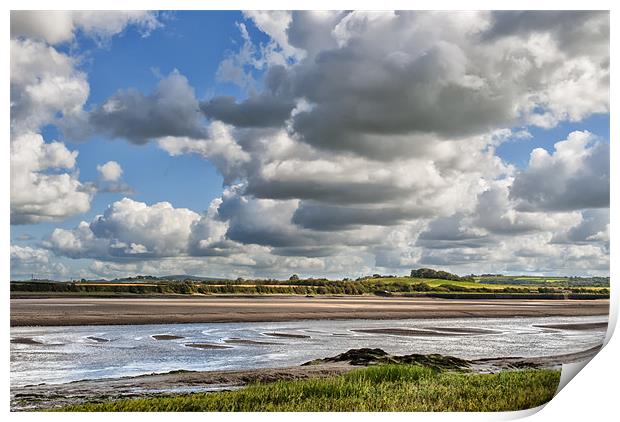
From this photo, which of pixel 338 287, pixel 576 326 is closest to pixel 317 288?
pixel 338 287

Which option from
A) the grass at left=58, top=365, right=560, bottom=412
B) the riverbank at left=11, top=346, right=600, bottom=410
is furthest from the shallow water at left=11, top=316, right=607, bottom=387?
the grass at left=58, top=365, right=560, bottom=412

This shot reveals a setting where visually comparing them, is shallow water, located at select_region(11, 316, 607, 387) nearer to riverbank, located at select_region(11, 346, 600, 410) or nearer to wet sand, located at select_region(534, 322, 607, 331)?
wet sand, located at select_region(534, 322, 607, 331)

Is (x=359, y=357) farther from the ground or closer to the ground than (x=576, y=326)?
closer to the ground

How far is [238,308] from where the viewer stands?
22.9 m

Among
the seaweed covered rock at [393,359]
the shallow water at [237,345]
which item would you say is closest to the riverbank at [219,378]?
the seaweed covered rock at [393,359]

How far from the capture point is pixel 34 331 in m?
20.5

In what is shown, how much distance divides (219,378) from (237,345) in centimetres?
432

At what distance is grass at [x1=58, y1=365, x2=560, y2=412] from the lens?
525 inches

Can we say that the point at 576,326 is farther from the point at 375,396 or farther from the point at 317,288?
the point at 375,396

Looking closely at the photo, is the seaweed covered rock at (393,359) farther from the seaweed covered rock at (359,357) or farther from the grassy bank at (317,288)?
the grassy bank at (317,288)

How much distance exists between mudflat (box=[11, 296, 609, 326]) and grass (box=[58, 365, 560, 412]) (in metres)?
6.02

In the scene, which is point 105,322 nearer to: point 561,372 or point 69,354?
point 69,354

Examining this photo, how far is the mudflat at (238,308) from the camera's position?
21.1 m
